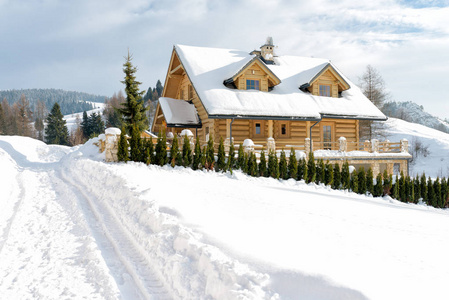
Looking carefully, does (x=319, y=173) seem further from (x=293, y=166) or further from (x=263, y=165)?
(x=263, y=165)

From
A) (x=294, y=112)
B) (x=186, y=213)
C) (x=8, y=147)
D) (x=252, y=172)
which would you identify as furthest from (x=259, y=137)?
(x=8, y=147)

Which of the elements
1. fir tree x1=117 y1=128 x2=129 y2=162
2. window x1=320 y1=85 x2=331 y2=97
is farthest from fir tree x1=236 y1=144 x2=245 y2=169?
window x1=320 y1=85 x2=331 y2=97

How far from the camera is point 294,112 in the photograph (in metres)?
20.6

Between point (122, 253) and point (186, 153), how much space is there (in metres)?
10.4

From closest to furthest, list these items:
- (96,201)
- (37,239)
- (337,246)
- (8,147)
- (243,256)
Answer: (243,256), (337,246), (37,239), (96,201), (8,147)

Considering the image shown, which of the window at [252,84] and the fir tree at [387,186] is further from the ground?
the window at [252,84]

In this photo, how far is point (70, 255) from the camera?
541cm

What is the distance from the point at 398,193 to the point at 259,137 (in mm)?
9111

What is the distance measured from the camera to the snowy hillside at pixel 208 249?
3.91 m

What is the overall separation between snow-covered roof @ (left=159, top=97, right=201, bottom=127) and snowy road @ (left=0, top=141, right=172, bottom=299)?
40.4 ft

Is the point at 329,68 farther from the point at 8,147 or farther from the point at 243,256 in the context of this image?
the point at 8,147

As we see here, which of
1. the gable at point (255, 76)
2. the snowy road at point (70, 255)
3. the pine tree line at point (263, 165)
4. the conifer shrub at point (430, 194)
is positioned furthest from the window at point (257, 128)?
the snowy road at point (70, 255)

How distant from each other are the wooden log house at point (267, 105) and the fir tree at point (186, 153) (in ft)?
10.9

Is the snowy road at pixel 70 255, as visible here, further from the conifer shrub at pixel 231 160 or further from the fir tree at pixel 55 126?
the fir tree at pixel 55 126
